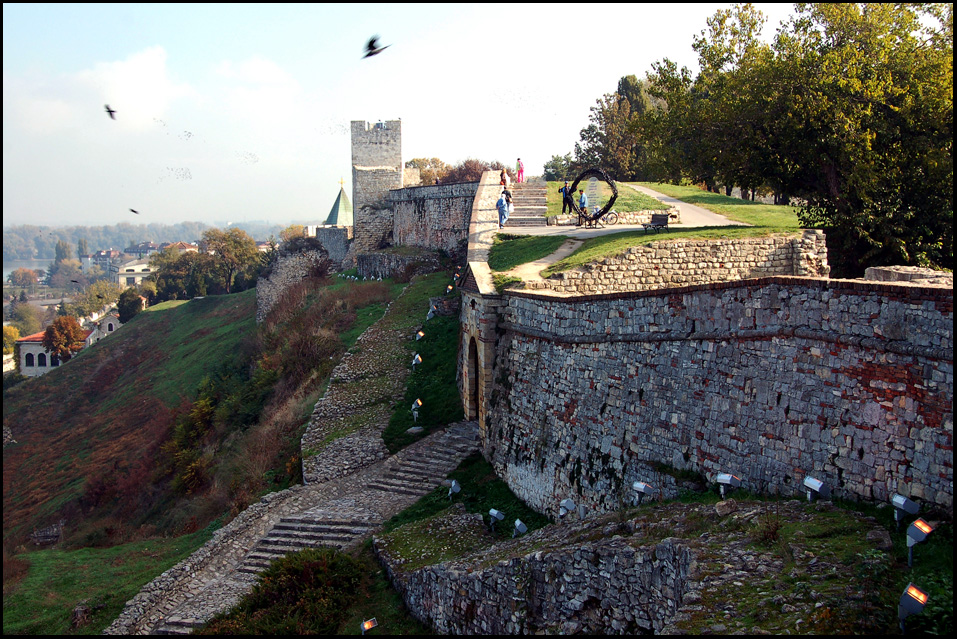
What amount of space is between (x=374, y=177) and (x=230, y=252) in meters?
31.5

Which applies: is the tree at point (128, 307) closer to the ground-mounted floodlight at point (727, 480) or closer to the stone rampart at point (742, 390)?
the stone rampart at point (742, 390)

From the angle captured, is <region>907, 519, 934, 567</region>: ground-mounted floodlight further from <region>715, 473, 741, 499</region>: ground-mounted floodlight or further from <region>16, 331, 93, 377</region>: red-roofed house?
<region>16, 331, 93, 377</region>: red-roofed house

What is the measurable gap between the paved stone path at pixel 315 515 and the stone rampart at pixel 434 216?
1421 cm

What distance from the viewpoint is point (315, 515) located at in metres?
13.7

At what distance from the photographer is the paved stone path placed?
12.0 metres

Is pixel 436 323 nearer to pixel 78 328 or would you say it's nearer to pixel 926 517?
pixel 926 517

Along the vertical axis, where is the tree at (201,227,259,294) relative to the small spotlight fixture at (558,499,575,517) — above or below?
above

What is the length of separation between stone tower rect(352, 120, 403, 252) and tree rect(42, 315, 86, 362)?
36257mm

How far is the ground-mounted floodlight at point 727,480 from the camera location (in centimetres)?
812

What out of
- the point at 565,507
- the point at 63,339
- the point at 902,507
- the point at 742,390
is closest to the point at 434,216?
the point at 565,507

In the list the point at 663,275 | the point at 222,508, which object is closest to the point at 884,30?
the point at 663,275

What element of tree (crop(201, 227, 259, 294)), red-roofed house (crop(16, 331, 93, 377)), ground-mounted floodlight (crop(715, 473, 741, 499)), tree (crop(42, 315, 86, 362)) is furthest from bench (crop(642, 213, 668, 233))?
red-roofed house (crop(16, 331, 93, 377))

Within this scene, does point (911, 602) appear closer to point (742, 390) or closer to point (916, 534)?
point (916, 534)

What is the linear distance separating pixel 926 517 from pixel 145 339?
4960cm
